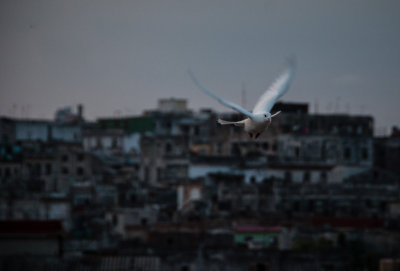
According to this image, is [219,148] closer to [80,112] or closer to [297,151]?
[297,151]

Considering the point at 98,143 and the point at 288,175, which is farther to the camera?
the point at 98,143

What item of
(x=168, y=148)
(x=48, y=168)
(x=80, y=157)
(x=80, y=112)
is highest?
(x=80, y=112)

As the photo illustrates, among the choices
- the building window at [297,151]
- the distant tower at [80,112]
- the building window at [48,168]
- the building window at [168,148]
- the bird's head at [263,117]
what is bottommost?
the bird's head at [263,117]

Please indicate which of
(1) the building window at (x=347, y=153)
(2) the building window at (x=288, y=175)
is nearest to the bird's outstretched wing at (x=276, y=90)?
Result: (2) the building window at (x=288, y=175)

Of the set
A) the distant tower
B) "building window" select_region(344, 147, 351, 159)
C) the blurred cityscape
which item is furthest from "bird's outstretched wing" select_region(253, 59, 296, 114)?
the distant tower

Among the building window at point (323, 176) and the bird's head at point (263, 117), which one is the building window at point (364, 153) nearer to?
the building window at point (323, 176)

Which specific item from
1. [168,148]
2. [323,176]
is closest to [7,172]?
[168,148]
